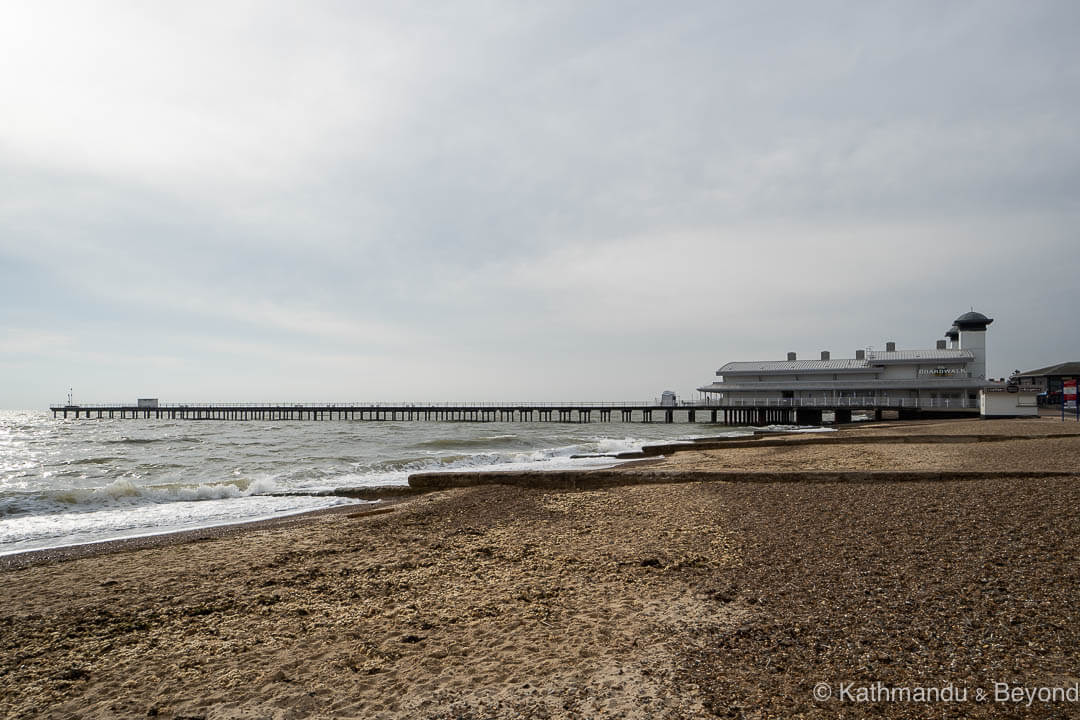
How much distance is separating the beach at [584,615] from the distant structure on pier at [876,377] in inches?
1733

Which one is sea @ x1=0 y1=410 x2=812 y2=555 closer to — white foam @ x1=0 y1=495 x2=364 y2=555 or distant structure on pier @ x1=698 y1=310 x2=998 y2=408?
white foam @ x1=0 y1=495 x2=364 y2=555

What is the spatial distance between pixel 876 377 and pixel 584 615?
5264 centimetres

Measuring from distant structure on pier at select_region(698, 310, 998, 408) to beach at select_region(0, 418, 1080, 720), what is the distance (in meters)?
44.0

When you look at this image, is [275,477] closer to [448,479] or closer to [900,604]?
[448,479]

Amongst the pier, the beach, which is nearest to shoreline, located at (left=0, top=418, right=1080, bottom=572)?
the beach

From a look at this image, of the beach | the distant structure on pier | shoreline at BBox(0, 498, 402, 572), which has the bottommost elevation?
shoreline at BBox(0, 498, 402, 572)

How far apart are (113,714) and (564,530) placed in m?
4.86

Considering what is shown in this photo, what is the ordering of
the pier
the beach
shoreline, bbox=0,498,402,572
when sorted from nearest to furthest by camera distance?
the beach
shoreline, bbox=0,498,402,572
the pier

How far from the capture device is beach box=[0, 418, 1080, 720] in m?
3.29

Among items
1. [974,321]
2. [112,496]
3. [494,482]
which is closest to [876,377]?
[974,321]

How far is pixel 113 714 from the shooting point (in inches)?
135

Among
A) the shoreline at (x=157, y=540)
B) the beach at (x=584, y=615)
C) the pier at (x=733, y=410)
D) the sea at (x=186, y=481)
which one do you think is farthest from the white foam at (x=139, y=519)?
the pier at (x=733, y=410)

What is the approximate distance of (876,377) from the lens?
4969 centimetres

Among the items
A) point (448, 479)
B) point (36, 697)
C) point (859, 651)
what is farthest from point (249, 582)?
point (448, 479)
